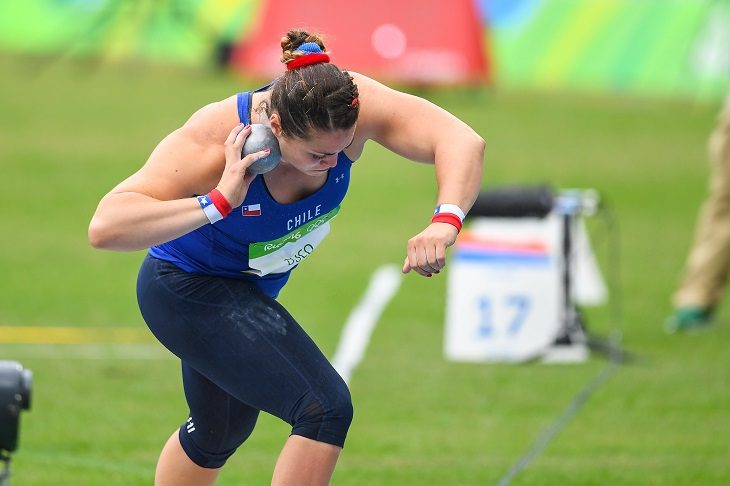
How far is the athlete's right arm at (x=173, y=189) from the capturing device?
412 centimetres

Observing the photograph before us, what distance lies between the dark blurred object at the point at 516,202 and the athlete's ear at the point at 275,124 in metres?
4.45

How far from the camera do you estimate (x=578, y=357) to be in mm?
8633

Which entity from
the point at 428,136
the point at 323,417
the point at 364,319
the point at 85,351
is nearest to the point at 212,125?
the point at 428,136

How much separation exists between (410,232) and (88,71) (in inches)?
390

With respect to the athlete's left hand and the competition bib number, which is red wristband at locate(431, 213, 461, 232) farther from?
the competition bib number

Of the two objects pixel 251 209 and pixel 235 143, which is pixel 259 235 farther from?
pixel 235 143

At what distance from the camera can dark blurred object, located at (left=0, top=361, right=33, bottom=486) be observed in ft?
15.2

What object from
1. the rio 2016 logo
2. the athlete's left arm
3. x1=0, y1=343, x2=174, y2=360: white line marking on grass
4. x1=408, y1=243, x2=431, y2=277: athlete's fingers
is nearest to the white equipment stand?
x1=0, y1=343, x2=174, y2=360: white line marking on grass

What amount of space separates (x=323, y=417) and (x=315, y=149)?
843 mm

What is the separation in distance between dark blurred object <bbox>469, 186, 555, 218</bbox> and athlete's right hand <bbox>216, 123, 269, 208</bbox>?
14.8 ft

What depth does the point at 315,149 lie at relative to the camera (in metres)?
4.23

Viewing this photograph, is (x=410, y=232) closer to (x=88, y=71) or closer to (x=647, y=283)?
(x=647, y=283)

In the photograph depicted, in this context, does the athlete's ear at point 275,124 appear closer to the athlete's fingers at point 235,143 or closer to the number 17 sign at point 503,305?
the athlete's fingers at point 235,143

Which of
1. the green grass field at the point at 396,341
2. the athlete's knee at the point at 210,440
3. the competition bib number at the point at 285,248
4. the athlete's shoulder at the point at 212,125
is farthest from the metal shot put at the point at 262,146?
the green grass field at the point at 396,341
